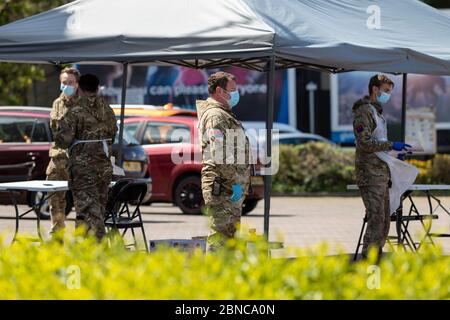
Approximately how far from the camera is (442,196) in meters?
24.6

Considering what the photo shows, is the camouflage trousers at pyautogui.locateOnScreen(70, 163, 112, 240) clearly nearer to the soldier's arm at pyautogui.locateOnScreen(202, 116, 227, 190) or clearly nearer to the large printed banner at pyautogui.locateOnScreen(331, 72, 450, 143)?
the soldier's arm at pyautogui.locateOnScreen(202, 116, 227, 190)

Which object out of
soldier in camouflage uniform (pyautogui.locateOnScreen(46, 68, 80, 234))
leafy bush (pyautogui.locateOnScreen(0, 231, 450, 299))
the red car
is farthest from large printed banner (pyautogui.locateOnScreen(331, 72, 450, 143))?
leafy bush (pyautogui.locateOnScreen(0, 231, 450, 299))

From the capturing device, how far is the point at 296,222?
18062 mm

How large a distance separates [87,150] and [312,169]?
1517 cm

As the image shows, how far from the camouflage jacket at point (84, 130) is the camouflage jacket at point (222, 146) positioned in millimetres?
1413

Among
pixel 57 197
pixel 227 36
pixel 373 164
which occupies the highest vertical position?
pixel 227 36

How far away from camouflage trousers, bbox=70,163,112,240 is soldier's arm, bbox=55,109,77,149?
0.75 ft

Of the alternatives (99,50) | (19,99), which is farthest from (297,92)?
(99,50)

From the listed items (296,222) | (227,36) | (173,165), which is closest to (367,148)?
(227,36)

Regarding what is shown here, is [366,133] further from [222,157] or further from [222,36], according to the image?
[222,36]

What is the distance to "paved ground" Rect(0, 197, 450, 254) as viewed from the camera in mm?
14945

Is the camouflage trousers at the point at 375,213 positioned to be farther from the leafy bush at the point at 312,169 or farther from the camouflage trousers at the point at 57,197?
the leafy bush at the point at 312,169

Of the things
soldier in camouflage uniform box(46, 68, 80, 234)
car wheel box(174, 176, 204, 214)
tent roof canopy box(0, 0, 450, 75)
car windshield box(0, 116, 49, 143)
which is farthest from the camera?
car wheel box(174, 176, 204, 214)

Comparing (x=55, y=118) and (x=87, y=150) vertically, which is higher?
(x=55, y=118)
